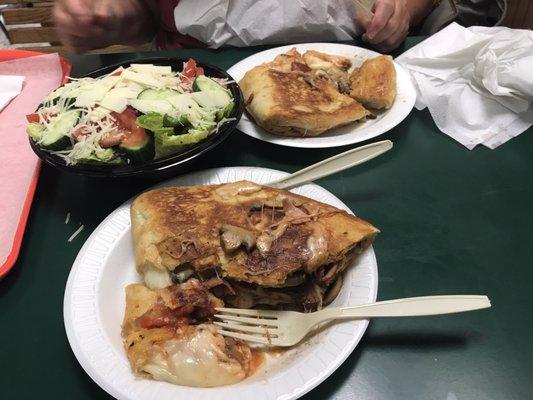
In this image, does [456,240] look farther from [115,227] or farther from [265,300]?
[115,227]

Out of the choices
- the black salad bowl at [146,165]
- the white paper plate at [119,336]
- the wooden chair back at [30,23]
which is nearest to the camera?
the white paper plate at [119,336]

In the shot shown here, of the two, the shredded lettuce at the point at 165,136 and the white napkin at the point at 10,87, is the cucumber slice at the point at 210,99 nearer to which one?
the shredded lettuce at the point at 165,136

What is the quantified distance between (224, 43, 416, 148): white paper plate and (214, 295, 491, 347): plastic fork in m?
0.72

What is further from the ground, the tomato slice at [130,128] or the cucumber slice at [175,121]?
the cucumber slice at [175,121]

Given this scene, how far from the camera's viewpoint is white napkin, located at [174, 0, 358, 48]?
2311mm

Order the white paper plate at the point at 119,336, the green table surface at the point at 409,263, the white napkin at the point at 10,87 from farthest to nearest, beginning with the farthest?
the white napkin at the point at 10,87 → the green table surface at the point at 409,263 → the white paper plate at the point at 119,336

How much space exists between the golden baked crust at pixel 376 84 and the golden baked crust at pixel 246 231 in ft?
2.46

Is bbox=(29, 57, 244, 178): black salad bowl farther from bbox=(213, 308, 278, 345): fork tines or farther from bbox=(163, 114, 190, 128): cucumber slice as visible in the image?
bbox=(213, 308, 278, 345): fork tines

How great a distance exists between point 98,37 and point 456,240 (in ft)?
6.57

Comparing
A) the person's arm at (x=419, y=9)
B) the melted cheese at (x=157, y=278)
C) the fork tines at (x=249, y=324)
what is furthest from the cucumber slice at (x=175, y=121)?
the person's arm at (x=419, y=9)

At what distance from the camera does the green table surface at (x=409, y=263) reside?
1093 mm

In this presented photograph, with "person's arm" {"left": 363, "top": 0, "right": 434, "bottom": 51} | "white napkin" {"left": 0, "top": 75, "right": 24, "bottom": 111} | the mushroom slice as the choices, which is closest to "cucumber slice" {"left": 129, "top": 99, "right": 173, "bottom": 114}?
the mushroom slice

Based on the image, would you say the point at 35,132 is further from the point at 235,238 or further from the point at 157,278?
the point at 235,238

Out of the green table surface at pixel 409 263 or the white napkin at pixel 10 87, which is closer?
the green table surface at pixel 409 263
